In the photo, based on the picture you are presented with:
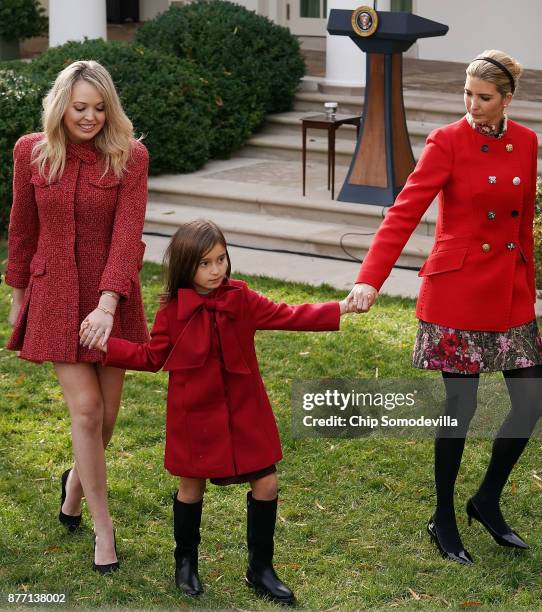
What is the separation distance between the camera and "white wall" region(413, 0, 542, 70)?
571 inches

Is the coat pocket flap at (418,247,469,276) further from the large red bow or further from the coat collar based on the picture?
the coat collar

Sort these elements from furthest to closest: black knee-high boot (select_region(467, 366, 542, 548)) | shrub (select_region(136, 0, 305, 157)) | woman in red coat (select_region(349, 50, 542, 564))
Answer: shrub (select_region(136, 0, 305, 157))
black knee-high boot (select_region(467, 366, 542, 548))
woman in red coat (select_region(349, 50, 542, 564))

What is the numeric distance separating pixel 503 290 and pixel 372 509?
124 centimetres

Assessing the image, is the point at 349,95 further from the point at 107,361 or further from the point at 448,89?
the point at 107,361

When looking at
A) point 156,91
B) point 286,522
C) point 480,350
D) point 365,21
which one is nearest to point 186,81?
point 156,91

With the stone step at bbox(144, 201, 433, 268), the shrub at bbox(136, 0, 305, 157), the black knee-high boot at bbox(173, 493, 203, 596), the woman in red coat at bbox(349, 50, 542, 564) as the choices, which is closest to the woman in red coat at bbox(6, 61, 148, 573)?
the black knee-high boot at bbox(173, 493, 203, 596)

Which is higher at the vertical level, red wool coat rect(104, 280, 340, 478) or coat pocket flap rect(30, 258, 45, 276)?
coat pocket flap rect(30, 258, 45, 276)

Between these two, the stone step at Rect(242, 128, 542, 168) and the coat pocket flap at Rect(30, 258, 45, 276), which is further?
the stone step at Rect(242, 128, 542, 168)

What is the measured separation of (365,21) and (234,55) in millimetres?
2610

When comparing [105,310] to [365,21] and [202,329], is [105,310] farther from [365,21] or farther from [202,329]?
[365,21]

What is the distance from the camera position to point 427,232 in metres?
9.32

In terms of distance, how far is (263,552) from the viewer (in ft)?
13.5

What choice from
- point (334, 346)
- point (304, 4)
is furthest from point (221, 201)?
point (304, 4)

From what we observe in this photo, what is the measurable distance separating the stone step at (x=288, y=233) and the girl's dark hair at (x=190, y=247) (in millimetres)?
4996
